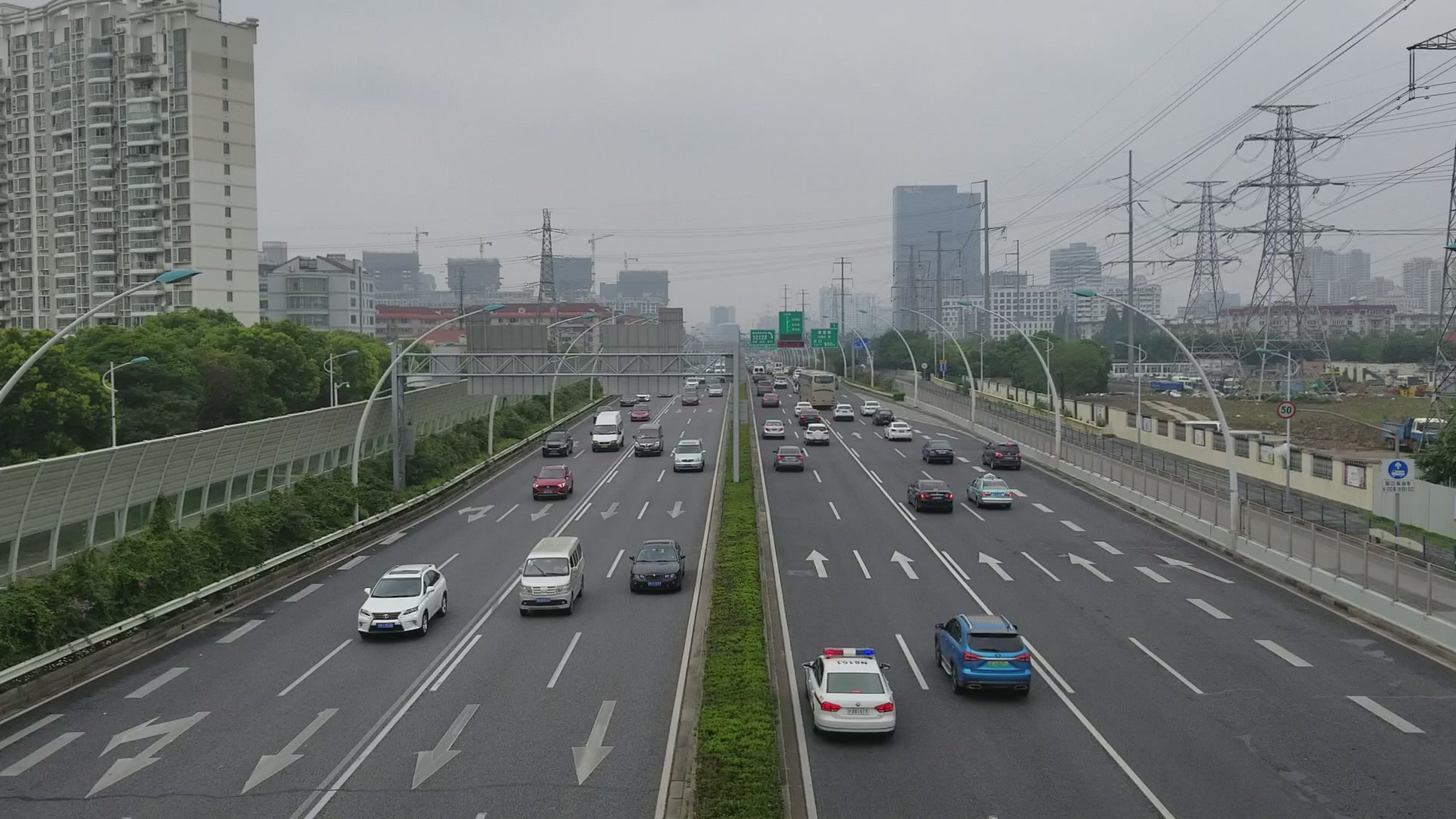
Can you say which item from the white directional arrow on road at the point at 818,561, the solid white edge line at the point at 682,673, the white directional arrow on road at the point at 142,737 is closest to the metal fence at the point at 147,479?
the white directional arrow on road at the point at 142,737

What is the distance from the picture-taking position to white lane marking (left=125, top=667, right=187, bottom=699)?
72.4ft

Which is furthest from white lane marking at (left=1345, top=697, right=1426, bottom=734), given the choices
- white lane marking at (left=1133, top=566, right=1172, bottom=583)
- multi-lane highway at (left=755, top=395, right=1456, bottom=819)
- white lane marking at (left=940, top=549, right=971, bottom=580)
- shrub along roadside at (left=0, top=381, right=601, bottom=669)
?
shrub along roadside at (left=0, top=381, right=601, bottom=669)

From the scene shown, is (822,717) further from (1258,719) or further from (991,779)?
(1258,719)

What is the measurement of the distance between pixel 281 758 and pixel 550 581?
10.8 m

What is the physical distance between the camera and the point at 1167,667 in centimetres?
2347

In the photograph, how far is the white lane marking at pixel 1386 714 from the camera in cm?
1947

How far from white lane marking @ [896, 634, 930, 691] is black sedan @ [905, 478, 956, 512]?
19.6 metres

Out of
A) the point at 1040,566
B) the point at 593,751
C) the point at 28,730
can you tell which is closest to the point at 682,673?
the point at 593,751

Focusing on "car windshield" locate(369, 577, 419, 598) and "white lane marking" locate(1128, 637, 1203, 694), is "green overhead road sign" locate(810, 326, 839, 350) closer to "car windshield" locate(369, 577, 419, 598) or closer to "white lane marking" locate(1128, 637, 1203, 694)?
"car windshield" locate(369, 577, 419, 598)

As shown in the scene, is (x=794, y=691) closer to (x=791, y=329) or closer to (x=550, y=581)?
(x=550, y=581)

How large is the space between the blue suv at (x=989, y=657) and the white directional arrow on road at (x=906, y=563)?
35.5ft

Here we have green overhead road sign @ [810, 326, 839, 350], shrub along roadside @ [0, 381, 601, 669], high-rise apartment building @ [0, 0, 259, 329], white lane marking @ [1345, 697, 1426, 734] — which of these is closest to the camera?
white lane marking @ [1345, 697, 1426, 734]

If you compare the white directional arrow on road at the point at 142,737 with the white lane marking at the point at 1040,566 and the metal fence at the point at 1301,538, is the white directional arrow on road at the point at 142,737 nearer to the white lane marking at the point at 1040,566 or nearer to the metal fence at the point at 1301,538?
the white lane marking at the point at 1040,566

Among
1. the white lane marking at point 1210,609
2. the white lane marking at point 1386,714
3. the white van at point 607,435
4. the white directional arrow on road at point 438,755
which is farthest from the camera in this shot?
the white van at point 607,435
